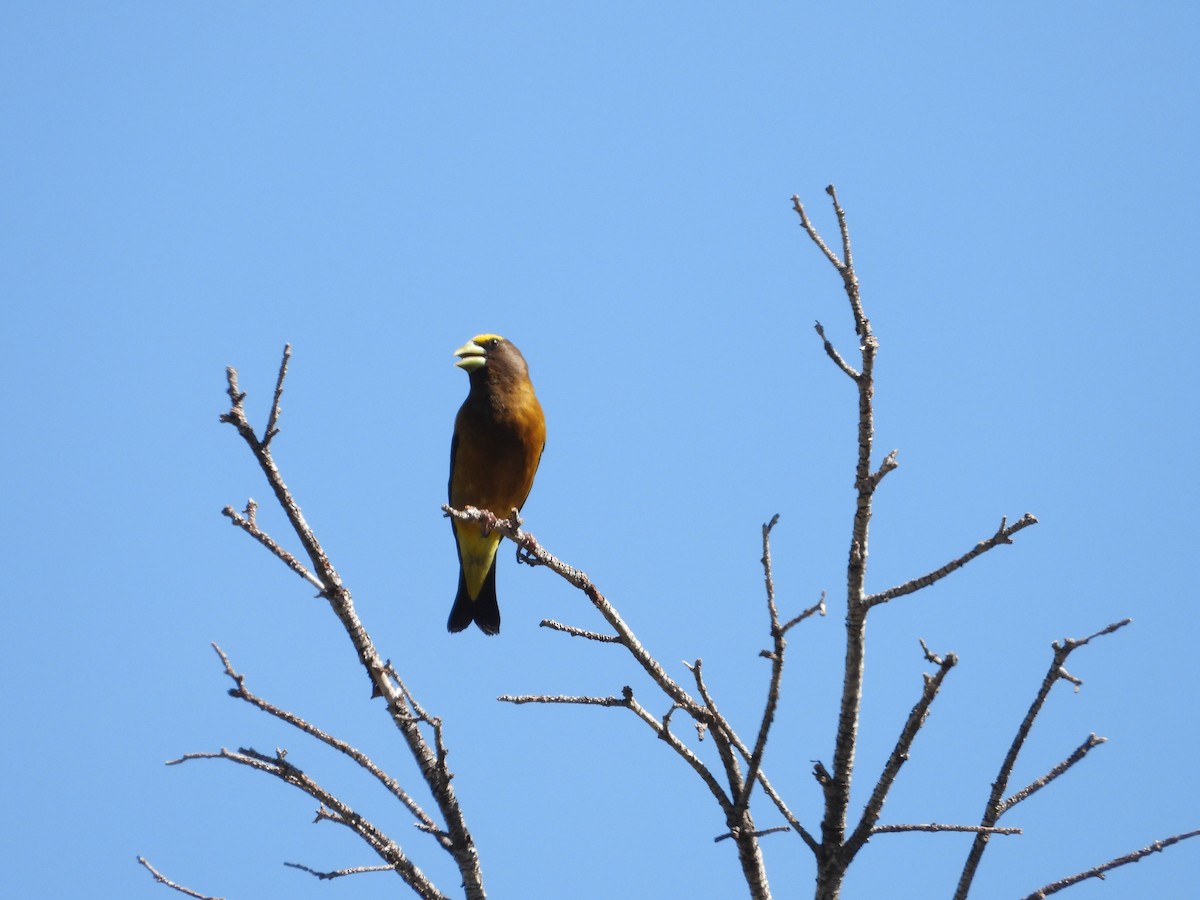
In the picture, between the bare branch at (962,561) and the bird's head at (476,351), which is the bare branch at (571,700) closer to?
the bare branch at (962,561)

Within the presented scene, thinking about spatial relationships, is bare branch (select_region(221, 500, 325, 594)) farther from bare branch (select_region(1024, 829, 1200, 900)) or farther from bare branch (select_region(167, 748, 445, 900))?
bare branch (select_region(1024, 829, 1200, 900))

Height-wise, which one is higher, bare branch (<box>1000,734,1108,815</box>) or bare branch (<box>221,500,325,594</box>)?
bare branch (<box>221,500,325,594</box>)

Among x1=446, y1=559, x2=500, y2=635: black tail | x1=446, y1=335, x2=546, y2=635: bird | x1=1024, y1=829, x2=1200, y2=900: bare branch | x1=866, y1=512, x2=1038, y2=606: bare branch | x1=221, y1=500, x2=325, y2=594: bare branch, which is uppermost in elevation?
x1=446, y1=335, x2=546, y2=635: bird

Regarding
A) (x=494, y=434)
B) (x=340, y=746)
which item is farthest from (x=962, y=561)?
(x=494, y=434)

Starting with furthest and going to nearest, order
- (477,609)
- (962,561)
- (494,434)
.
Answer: (477,609) → (494,434) → (962,561)

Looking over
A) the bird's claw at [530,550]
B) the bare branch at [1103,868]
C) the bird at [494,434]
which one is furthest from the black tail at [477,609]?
the bare branch at [1103,868]

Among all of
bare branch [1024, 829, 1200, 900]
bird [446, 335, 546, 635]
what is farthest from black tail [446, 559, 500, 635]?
bare branch [1024, 829, 1200, 900]

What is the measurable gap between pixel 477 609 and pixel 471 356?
155 cm

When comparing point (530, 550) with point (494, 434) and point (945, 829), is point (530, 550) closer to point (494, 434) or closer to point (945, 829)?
point (945, 829)

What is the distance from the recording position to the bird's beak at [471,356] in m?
6.64

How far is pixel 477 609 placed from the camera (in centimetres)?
717

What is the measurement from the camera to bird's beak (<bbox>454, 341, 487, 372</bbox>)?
6641 mm

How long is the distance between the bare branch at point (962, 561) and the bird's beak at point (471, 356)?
411 cm

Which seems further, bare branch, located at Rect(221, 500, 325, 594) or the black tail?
the black tail
